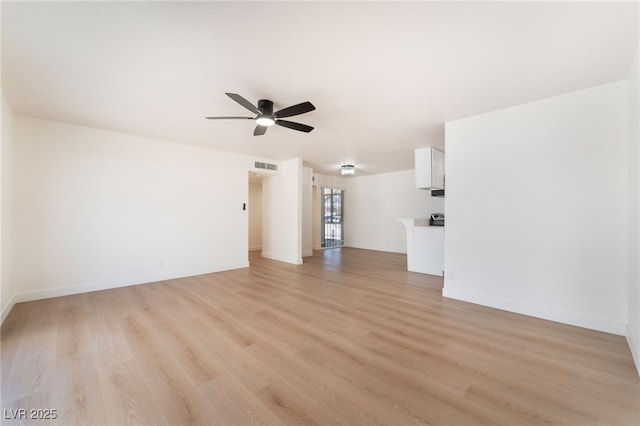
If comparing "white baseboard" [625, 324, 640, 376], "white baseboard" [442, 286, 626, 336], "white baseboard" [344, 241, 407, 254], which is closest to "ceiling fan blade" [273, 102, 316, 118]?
"white baseboard" [442, 286, 626, 336]

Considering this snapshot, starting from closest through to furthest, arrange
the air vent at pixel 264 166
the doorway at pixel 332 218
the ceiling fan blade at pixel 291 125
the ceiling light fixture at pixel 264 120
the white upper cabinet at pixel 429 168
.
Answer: the ceiling light fixture at pixel 264 120, the ceiling fan blade at pixel 291 125, the white upper cabinet at pixel 429 168, the air vent at pixel 264 166, the doorway at pixel 332 218

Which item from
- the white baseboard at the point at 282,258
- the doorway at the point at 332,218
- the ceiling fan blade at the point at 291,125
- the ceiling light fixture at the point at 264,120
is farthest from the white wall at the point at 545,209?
the doorway at the point at 332,218

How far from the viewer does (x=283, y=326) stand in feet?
9.01

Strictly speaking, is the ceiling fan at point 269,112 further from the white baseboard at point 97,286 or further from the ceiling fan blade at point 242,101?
the white baseboard at point 97,286

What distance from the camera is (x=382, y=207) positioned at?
8555 millimetres

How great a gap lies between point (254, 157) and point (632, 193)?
5915mm

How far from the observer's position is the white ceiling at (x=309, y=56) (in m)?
1.70

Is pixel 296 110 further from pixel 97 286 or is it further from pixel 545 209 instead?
pixel 97 286

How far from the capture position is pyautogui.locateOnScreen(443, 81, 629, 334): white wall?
2.64m

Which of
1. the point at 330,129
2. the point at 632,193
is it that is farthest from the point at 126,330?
the point at 632,193

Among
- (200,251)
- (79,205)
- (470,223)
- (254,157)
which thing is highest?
(254,157)

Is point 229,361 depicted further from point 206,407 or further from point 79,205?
point 79,205

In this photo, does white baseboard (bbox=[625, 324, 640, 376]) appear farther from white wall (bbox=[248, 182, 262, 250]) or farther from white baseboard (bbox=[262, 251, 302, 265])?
white wall (bbox=[248, 182, 262, 250])

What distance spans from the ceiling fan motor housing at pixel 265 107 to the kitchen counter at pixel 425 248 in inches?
149
